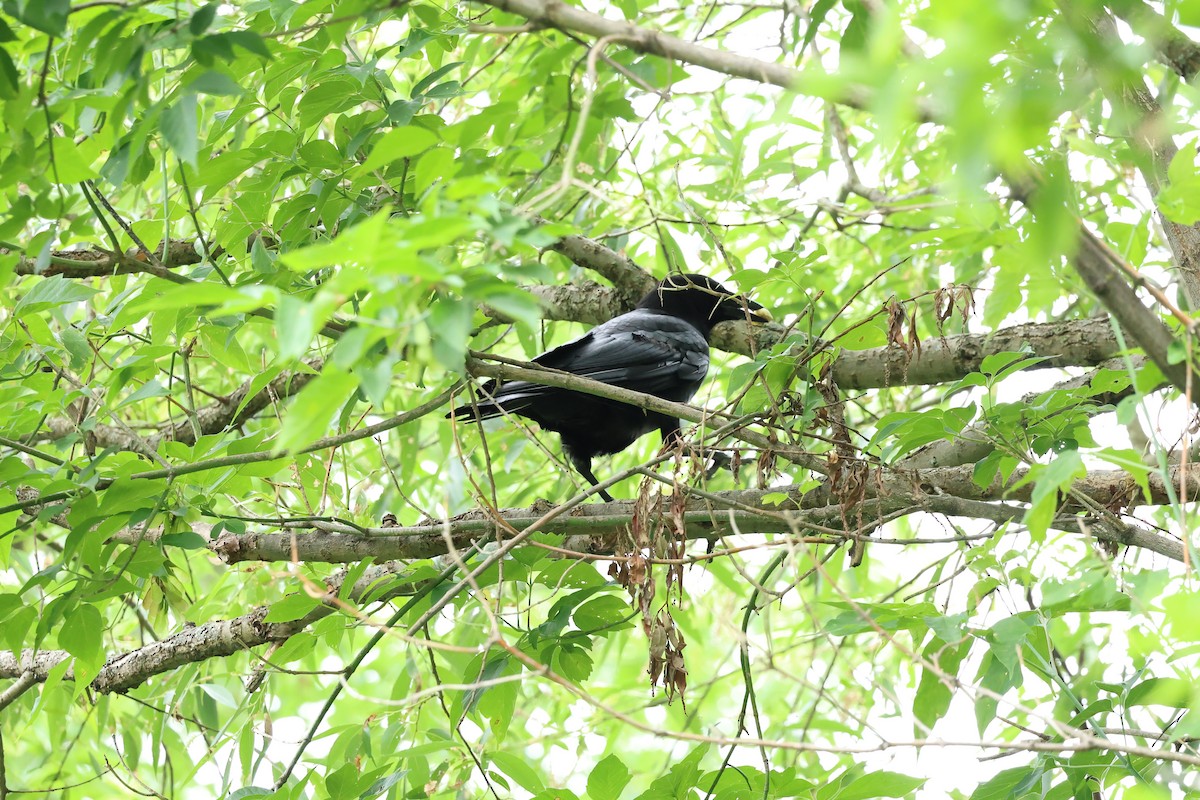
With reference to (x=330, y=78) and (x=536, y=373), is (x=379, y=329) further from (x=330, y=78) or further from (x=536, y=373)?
(x=330, y=78)

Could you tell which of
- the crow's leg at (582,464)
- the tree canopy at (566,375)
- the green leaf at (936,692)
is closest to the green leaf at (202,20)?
the tree canopy at (566,375)

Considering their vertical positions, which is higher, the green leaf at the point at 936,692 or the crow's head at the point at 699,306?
the crow's head at the point at 699,306

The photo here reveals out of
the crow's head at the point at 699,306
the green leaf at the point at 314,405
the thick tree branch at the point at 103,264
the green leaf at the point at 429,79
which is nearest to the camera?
the green leaf at the point at 314,405

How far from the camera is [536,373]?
2527 millimetres

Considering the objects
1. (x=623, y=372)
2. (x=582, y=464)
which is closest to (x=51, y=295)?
(x=623, y=372)

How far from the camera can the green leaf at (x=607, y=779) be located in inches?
94.7

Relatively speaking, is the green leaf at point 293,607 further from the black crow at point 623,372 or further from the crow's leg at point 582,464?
the crow's leg at point 582,464

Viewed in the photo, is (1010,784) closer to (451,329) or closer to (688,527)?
(688,527)

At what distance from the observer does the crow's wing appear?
4734 mm

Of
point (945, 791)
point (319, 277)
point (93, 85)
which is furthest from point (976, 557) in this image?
point (93, 85)

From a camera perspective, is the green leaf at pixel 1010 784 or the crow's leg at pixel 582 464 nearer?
the green leaf at pixel 1010 784

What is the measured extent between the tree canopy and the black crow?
19cm

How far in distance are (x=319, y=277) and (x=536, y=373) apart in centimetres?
77

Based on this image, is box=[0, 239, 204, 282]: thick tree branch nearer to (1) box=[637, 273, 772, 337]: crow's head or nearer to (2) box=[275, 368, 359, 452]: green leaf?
(2) box=[275, 368, 359, 452]: green leaf
